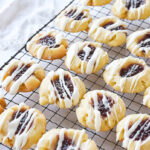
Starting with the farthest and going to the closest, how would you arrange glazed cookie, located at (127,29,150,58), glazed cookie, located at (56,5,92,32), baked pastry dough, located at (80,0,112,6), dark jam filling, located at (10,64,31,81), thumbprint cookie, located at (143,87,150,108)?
1. baked pastry dough, located at (80,0,112,6)
2. glazed cookie, located at (56,5,92,32)
3. glazed cookie, located at (127,29,150,58)
4. dark jam filling, located at (10,64,31,81)
5. thumbprint cookie, located at (143,87,150,108)

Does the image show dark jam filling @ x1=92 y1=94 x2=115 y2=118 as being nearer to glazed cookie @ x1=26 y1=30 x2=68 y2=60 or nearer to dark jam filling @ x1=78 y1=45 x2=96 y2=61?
dark jam filling @ x1=78 y1=45 x2=96 y2=61

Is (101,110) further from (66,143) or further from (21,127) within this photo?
(21,127)

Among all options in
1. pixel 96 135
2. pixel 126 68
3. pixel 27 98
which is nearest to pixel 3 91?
pixel 27 98

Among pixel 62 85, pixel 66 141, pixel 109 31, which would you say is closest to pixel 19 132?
pixel 66 141

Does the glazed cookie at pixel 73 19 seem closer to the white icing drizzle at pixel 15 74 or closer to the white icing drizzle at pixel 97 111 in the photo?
the white icing drizzle at pixel 15 74

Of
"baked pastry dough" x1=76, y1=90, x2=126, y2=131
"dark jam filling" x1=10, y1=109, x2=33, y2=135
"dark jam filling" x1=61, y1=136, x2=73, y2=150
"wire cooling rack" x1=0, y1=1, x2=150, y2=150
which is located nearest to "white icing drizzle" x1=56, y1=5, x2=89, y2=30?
"wire cooling rack" x1=0, y1=1, x2=150, y2=150

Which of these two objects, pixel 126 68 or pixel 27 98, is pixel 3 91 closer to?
pixel 27 98

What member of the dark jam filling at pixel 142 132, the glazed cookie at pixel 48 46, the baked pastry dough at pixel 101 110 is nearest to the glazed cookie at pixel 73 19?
the glazed cookie at pixel 48 46
